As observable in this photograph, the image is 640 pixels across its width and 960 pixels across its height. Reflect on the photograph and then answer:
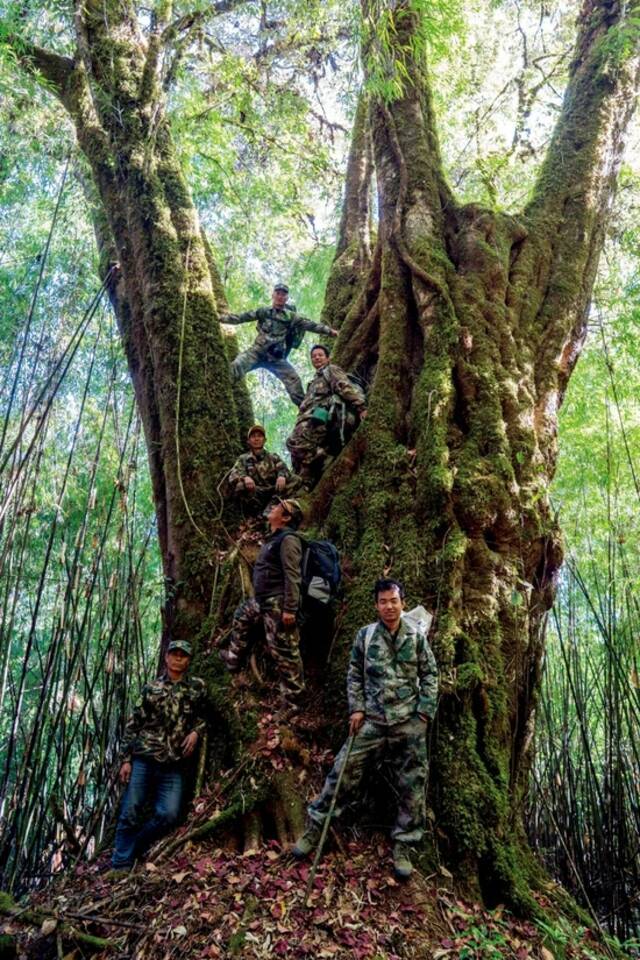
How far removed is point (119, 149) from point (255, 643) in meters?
4.12

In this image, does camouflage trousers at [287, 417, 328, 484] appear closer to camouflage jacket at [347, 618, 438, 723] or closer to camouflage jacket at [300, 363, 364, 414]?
camouflage jacket at [300, 363, 364, 414]

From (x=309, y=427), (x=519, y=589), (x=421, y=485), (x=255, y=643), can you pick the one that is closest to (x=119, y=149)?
(x=309, y=427)

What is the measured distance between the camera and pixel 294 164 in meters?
8.89

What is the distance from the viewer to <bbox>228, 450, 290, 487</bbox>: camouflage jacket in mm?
4668

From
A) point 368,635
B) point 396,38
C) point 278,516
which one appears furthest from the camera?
point 396,38

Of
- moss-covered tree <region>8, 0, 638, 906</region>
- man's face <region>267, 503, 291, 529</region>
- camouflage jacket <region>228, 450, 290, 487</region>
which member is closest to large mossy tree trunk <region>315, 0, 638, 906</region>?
moss-covered tree <region>8, 0, 638, 906</region>

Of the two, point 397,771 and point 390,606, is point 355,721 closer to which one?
point 397,771

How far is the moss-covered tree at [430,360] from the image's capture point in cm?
365

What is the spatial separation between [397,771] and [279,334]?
14.1 ft

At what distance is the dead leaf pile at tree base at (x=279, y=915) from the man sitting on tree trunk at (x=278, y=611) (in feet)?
2.89

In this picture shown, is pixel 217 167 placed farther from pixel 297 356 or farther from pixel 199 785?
pixel 199 785

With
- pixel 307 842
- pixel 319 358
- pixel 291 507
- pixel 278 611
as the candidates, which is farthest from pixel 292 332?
pixel 307 842

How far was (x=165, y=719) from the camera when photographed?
395cm

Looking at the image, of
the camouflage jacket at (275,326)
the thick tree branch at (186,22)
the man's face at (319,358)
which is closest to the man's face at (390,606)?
the man's face at (319,358)
